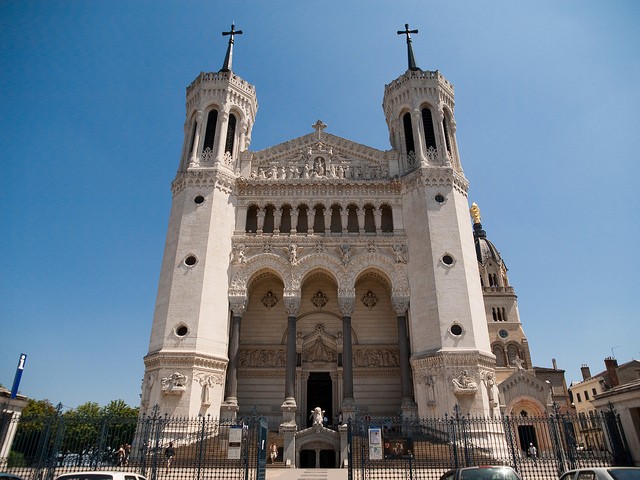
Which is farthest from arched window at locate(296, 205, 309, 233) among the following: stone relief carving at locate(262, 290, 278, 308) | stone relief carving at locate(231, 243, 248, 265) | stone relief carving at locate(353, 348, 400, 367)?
stone relief carving at locate(353, 348, 400, 367)

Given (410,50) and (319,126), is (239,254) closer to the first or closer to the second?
(319,126)

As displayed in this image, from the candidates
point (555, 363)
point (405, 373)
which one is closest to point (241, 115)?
point (405, 373)

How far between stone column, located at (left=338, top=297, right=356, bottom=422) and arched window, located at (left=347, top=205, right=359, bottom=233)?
4.84 metres

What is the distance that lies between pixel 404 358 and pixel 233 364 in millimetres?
9192

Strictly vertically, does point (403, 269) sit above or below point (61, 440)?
above

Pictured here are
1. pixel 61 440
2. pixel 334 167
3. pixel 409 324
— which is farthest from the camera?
pixel 334 167

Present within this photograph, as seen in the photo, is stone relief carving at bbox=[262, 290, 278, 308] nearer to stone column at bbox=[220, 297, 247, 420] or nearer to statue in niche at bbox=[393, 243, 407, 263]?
stone column at bbox=[220, 297, 247, 420]

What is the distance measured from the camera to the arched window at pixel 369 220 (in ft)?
94.3

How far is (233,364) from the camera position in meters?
24.5

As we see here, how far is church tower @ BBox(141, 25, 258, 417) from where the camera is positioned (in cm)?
2280

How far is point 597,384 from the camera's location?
61.6 m

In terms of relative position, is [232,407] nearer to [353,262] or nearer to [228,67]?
[353,262]

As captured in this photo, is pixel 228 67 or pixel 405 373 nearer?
pixel 405 373

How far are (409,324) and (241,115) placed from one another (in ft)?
57.0
